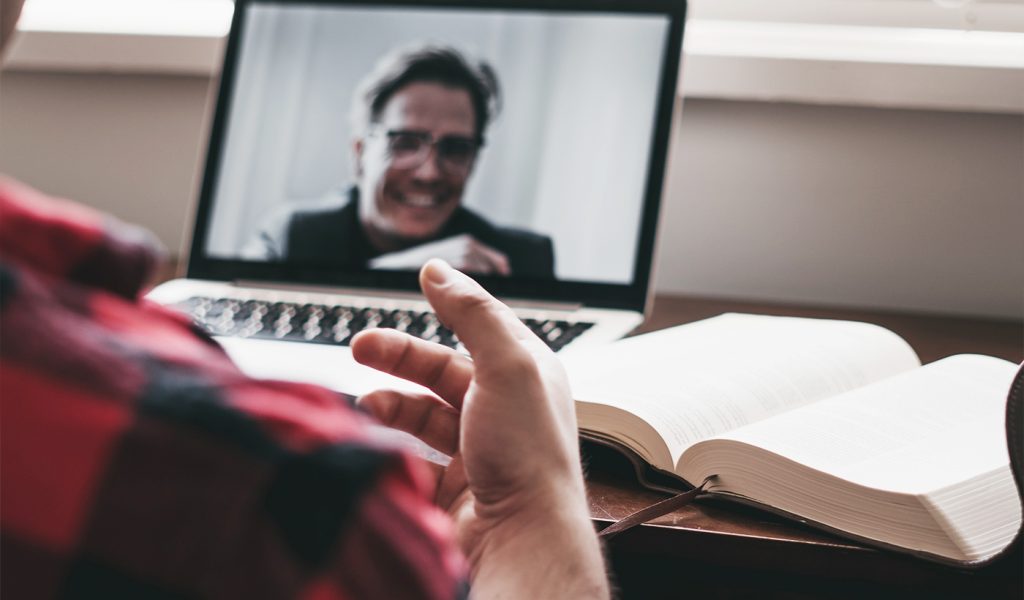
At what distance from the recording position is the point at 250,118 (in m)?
0.95

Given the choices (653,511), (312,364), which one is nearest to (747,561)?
(653,511)

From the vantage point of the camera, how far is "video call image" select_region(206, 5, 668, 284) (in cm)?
88

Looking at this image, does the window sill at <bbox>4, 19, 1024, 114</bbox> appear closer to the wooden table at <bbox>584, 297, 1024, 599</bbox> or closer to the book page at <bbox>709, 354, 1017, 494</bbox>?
the book page at <bbox>709, 354, 1017, 494</bbox>

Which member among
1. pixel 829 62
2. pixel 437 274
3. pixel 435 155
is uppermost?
pixel 829 62

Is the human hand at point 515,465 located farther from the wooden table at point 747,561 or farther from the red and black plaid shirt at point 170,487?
the red and black plaid shirt at point 170,487

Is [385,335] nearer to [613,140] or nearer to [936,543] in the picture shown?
[936,543]

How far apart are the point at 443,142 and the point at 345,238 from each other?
0.12 metres

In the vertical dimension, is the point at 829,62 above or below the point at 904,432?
above

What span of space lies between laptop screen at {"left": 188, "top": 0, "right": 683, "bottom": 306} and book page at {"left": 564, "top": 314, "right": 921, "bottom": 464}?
0.53 feet

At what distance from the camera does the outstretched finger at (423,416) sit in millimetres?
505

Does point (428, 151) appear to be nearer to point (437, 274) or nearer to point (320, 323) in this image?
point (320, 323)

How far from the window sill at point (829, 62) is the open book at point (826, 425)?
388 mm

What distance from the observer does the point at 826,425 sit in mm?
521

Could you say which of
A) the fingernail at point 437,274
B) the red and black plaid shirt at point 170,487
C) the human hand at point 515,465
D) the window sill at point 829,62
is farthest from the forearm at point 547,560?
the window sill at point 829,62
